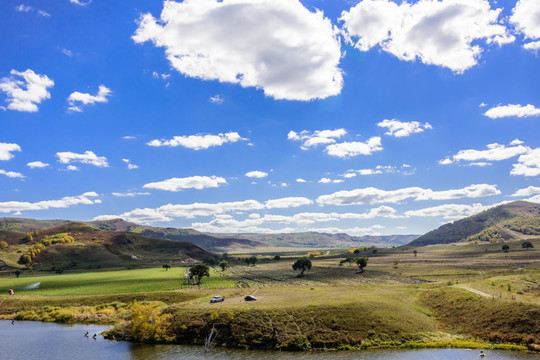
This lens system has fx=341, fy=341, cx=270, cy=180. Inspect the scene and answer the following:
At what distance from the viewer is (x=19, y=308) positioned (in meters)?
110

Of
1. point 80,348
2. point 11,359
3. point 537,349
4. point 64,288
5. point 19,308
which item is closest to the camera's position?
point 537,349

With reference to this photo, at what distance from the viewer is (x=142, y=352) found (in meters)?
65.4

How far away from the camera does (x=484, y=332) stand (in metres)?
66.0

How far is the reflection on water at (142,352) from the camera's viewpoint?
5799 cm

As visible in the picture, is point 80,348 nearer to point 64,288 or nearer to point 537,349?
point 537,349

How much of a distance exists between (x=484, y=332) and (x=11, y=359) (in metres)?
88.7

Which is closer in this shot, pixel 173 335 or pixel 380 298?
pixel 173 335

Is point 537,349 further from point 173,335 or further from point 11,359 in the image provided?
point 11,359

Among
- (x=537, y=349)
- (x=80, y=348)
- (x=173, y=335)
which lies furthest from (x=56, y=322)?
(x=537, y=349)

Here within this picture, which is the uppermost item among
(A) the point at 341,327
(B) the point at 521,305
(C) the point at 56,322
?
(B) the point at 521,305

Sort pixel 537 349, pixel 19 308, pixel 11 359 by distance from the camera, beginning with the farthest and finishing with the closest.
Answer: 1. pixel 19 308
2. pixel 11 359
3. pixel 537 349

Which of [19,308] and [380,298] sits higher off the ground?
[380,298]

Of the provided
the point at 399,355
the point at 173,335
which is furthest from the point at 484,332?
the point at 173,335

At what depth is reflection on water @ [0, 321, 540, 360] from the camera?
2283 inches
